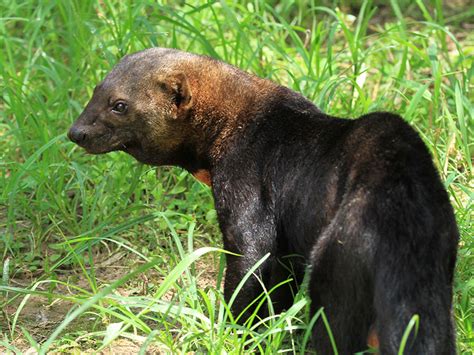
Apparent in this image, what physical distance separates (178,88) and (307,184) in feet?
3.28

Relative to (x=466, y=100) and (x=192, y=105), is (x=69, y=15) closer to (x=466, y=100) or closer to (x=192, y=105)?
(x=192, y=105)

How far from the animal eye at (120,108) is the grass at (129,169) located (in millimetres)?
656

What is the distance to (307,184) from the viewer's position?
521cm

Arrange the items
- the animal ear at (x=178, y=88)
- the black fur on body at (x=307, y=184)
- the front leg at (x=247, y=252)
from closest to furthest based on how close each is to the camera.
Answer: the black fur on body at (x=307, y=184) → the front leg at (x=247, y=252) → the animal ear at (x=178, y=88)

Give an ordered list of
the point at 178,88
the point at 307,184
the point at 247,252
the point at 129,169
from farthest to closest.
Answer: the point at 129,169, the point at 178,88, the point at 247,252, the point at 307,184

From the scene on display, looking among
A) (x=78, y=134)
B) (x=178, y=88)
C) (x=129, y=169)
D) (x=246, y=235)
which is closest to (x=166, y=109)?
(x=178, y=88)

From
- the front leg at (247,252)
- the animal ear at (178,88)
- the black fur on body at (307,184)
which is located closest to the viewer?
the black fur on body at (307,184)

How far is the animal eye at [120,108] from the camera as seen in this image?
573 cm

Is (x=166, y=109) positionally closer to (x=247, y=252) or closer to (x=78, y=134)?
(x=78, y=134)

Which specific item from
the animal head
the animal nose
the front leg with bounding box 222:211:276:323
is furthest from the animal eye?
the front leg with bounding box 222:211:276:323

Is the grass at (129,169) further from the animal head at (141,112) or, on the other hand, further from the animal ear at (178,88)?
the animal ear at (178,88)

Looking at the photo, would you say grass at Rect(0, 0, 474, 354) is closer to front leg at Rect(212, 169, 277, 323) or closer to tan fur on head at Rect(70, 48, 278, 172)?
front leg at Rect(212, 169, 277, 323)

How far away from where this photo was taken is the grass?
5.76 meters

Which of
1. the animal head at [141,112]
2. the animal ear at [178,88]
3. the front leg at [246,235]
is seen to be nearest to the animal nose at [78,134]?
the animal head at [141,112]
